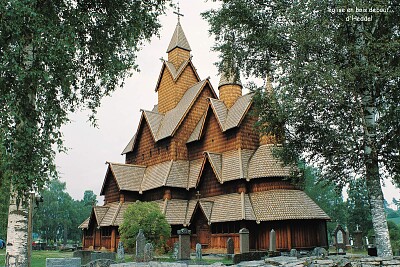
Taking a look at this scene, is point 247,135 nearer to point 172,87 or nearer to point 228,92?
point 228,92

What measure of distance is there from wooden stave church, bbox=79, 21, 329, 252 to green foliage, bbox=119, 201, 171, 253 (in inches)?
136

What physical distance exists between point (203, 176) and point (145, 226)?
7.61 metres

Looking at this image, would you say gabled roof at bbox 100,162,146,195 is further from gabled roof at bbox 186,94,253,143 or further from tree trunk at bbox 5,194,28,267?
tree trunk at bbox 5,194,28,267

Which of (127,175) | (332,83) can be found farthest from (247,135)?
(332,83)

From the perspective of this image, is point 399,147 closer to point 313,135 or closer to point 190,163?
point 313,135

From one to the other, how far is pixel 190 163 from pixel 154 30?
19478 mm

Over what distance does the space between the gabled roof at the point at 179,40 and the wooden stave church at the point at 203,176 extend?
0.38 feet

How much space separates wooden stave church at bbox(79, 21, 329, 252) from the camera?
2452 centimetres

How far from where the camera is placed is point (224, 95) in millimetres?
33844

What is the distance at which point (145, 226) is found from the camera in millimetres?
23094

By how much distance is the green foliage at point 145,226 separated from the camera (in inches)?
906

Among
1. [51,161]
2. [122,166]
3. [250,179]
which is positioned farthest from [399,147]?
[122,166]

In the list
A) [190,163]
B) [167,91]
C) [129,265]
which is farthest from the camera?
[167,91]

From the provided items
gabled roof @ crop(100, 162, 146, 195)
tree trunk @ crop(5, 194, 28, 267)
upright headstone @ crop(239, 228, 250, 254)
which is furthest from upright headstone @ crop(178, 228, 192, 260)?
gabled roof @ crop(100, 162, 146, 195)
